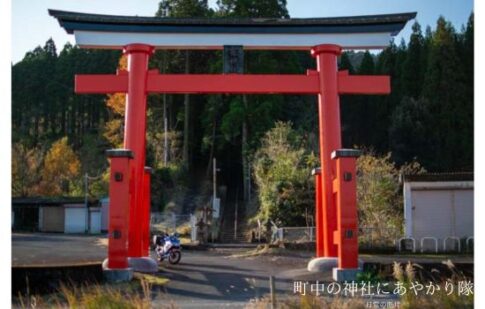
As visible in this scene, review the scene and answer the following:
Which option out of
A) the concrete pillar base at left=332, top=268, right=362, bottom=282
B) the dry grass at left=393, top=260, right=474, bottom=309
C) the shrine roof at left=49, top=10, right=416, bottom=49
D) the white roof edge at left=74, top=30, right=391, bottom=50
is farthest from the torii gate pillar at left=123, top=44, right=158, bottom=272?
the dry grass at left=393, top=260, right=474, bottom=309

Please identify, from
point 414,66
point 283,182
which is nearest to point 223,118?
point 283,182

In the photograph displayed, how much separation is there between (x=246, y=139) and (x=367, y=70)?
9.89 meters

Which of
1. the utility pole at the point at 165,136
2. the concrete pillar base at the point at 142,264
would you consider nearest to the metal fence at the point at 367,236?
the concrete pillar base at the point at 142,264

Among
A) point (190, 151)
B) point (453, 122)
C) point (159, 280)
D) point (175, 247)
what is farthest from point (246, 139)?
point (159, 280)

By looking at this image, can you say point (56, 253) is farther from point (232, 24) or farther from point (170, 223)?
point (170, 223)

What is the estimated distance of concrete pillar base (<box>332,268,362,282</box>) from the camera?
9297 millimetres

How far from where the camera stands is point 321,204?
11.3m

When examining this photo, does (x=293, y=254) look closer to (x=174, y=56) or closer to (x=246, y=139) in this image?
(x=246, y=139)

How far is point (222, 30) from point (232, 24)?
220 mm

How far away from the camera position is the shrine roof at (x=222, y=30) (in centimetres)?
1104

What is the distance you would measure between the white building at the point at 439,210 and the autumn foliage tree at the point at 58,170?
21.1 metres

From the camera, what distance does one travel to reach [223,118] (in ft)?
96.5

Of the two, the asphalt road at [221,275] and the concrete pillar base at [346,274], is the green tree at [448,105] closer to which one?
the asphalt road at [221,275]

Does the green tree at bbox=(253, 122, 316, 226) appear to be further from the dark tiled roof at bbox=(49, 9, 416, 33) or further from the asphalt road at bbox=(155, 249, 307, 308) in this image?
the dark tiled roof at bbox=(49, 9, 416, 33)
